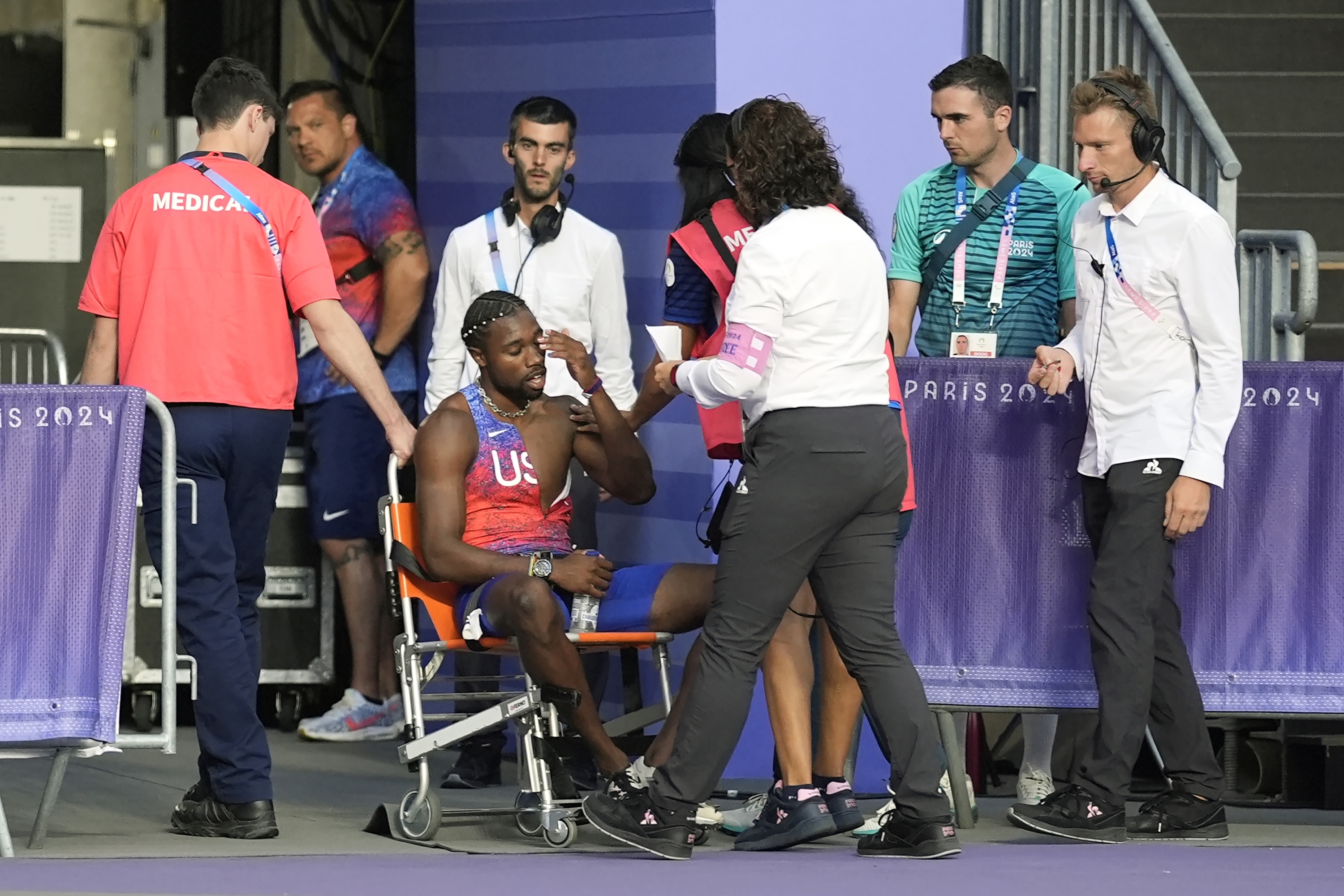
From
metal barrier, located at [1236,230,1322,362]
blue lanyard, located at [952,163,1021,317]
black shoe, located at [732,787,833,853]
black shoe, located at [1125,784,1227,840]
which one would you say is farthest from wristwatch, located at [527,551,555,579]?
metal barrier, located at [1236,230,1322,362]

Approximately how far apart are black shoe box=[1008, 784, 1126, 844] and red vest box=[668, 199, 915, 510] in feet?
2.97

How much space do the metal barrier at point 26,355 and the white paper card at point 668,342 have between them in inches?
133

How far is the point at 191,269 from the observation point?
20.4ft

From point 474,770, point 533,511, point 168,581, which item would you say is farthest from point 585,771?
point 168,581

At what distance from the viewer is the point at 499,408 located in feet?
21.5

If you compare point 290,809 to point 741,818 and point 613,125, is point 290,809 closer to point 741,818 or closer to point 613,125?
point 741,818

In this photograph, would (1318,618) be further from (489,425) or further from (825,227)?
(489,425)

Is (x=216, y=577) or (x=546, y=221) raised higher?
(x=546, y=221)

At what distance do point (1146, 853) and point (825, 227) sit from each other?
187 cm

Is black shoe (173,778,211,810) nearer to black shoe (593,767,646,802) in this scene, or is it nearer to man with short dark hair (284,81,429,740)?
black shoe (593,767,646,802)

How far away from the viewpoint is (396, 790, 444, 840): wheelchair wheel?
6113 mm

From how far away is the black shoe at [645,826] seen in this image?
18.7 feet

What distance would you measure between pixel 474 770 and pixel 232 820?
1276 millimetres

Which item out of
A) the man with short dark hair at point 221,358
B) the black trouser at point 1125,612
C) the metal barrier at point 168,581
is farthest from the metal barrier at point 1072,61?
the metal barrier at point 168,581
